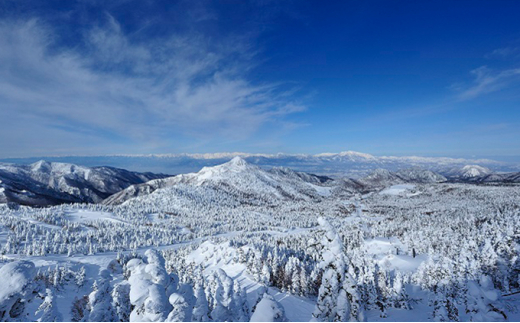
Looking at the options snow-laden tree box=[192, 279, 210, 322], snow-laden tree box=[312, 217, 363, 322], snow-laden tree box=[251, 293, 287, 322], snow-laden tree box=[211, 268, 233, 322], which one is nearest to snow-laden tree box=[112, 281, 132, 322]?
snow-laden tree box=[192, 279, 210, 322]

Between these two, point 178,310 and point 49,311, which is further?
point 49,311

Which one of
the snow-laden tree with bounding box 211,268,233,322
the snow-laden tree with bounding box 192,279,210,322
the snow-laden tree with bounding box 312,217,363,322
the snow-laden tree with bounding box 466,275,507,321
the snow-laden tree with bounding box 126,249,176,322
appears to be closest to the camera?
the snow-laden tree with bounding box 126,249,176,322

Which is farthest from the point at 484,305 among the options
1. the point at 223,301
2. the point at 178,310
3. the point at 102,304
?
the point at 102,304

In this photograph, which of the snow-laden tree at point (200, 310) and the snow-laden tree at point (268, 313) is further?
Result: the snow-laden tree at point (200, 310)

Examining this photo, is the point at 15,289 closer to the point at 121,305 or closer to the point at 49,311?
the point at 121,305

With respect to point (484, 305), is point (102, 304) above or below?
below

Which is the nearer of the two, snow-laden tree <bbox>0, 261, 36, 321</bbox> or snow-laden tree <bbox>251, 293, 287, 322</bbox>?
snow-laden tree <bbox>0, 261, 36, 321</bbox>

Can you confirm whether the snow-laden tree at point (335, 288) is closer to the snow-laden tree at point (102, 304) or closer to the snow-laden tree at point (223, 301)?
the snow-laden tree at point (223, 301)

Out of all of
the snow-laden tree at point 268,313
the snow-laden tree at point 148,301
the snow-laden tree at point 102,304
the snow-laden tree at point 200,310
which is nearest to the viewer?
the snow-laden tree at point 148,301

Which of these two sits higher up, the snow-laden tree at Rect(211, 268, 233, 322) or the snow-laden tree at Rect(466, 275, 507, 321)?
the snow-laden tree at Rect(466, 275, 507, 321)

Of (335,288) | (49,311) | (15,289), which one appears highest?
(15,289)

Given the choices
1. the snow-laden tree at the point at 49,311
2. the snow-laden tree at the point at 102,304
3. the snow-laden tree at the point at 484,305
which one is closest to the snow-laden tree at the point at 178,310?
the snow-laden tree at the point at 102,304

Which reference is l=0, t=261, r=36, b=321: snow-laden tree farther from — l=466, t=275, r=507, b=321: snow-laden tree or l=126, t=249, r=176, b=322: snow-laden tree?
l=466, t=275, r=507, b=321: snow-laden tree
